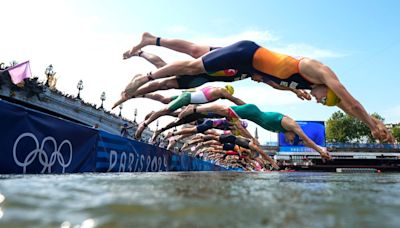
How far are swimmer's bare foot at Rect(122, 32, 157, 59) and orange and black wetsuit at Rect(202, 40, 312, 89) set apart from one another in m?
1.59

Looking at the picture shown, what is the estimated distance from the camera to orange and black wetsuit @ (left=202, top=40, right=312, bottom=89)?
5160mm

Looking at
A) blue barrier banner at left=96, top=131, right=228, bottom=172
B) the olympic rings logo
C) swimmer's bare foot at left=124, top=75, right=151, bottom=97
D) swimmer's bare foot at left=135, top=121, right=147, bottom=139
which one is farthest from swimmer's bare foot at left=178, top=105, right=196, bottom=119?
the olympic rings logo

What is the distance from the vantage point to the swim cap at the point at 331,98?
16.6ft

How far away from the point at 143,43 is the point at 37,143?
10.4 ft

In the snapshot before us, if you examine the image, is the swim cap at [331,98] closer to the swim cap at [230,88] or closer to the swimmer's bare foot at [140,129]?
the swimmer's bare foot at [140,129]

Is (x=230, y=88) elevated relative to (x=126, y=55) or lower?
elevated

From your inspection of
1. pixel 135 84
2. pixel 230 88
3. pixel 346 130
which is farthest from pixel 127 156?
pixel 346 130

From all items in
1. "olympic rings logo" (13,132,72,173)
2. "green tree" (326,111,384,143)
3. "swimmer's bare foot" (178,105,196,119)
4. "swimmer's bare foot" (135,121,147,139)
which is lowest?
"olympic rings logo" (13,132,72,173)

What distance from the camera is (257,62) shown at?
534cm

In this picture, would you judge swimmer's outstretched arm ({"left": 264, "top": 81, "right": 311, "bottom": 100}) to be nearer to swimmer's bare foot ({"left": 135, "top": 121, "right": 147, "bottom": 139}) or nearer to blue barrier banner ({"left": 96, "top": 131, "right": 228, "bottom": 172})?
blue barrier banner ({"left": 96, "top": 131, "right": 228, "bottom": 172})

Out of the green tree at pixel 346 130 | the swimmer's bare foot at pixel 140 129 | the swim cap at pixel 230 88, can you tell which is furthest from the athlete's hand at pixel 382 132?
the green tree at pixel 346 130

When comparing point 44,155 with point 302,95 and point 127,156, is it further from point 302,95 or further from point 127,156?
point 302,95

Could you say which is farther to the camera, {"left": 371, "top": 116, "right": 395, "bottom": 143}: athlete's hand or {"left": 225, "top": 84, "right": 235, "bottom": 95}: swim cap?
{"left": 225, "top": 84, "right": 235, "bottom": 95}: swim cap

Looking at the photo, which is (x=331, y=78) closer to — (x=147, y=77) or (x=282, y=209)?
(x=147, y=77)
